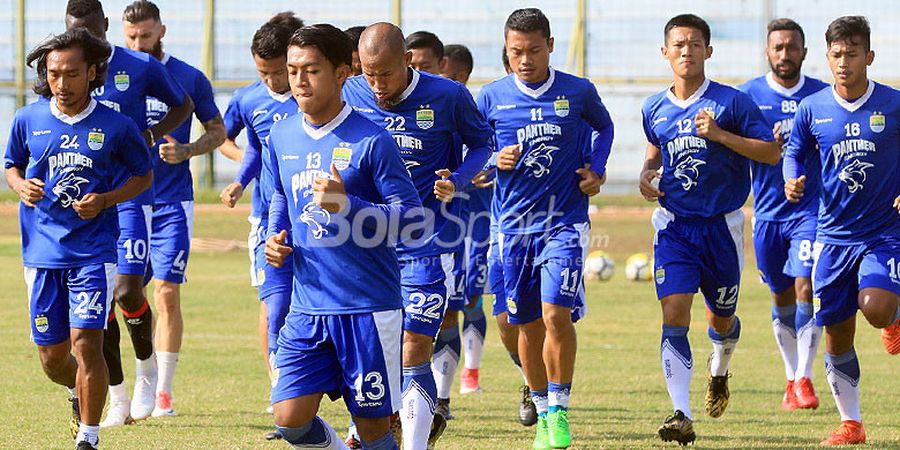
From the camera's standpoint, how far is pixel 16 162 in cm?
794

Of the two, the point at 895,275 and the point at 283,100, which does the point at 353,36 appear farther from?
the point at 895,275

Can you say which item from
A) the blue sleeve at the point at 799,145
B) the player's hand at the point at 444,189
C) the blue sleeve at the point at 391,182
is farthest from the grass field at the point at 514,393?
the blue sleeve at the point at 391,182

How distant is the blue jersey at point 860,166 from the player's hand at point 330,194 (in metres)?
4.04

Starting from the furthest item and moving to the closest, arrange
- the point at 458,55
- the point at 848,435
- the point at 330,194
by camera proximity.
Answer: the point at 458,55 < the point at 848,435 < the point at 330,194

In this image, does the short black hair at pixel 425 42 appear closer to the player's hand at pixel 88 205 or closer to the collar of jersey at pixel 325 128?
the player's hand at pixel 88 205

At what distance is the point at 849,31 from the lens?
347 inches

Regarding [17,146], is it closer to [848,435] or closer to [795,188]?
[795,188]

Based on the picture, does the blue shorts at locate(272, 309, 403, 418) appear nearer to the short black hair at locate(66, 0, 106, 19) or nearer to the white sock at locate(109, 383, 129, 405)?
the white sock at locate(109, 383, 129, 405)

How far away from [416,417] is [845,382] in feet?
9.06

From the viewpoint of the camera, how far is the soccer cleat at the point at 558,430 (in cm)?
838

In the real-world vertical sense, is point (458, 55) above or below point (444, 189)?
above

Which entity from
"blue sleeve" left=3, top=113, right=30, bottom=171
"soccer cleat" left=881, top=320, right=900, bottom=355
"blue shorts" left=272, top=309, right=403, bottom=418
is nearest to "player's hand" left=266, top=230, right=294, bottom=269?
"blue shorts" left=272, top=309, right=403, bottom=418

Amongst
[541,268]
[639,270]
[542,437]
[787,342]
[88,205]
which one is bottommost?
[639,270]

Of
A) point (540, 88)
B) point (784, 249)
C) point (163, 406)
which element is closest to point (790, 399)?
point (784, 249)
